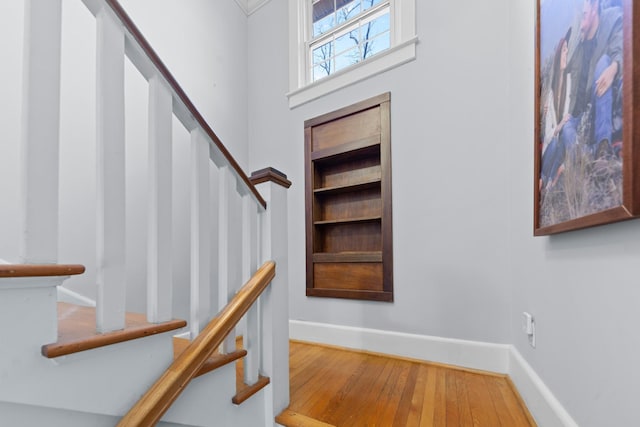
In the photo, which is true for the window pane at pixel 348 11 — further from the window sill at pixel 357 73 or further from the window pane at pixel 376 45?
the window sill at pixel 357 73

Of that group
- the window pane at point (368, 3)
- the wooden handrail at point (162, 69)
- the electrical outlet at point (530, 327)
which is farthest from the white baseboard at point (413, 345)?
the window pane at point (368, 3)

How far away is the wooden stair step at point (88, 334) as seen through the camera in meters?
0.63

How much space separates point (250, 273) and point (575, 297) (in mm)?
1233

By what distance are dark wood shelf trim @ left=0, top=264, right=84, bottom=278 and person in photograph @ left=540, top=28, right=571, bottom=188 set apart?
1.54m

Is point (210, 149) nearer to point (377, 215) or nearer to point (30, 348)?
Result: point (30, 348)

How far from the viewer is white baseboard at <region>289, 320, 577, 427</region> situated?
1.13 m

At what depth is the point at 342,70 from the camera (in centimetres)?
237

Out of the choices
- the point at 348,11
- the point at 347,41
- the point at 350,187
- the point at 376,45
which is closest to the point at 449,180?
the point at 350,187

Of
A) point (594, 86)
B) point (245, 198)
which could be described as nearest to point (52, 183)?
point (245, 198)

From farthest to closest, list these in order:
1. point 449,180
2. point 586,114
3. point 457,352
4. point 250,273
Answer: point 449,180
point 457,352
point 250,273
point 586,114

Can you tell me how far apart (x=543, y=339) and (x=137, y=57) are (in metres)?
1.88

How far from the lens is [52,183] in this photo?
0.66 meters

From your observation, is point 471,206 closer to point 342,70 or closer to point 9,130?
point 342,70

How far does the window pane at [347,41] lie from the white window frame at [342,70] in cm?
32
